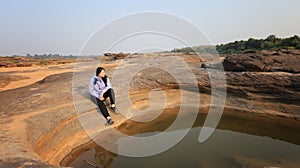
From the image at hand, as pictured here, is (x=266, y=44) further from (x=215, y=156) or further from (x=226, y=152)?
(x=215, y=156)

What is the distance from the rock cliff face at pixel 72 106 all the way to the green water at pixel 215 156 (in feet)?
2.65

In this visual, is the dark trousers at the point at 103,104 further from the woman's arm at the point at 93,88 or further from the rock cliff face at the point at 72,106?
the rock cliff face at the point at 72,106

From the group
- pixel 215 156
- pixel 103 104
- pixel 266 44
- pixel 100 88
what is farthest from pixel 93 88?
pixel 266 44

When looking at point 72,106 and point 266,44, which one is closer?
point 72,106

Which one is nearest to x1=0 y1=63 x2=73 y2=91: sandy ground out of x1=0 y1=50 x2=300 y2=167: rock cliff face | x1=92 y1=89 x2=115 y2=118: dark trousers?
x1=0 y1=50 x2=300 y2=167: rock cliff face

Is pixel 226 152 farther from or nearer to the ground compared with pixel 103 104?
nearer to the ground

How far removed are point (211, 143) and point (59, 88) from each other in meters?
5.39

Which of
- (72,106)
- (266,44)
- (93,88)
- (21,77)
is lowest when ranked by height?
(21,77)

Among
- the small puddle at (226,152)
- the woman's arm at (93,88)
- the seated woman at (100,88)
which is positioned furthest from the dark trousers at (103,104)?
the small puddle at (226,152)

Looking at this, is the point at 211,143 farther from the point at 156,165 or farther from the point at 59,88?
the point at 59,88

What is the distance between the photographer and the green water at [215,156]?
4.27 metres

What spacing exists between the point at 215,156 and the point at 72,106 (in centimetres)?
387

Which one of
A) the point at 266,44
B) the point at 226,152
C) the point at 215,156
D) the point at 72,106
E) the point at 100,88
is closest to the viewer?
the point at 215,156

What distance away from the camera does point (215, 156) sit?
455 centimetres
